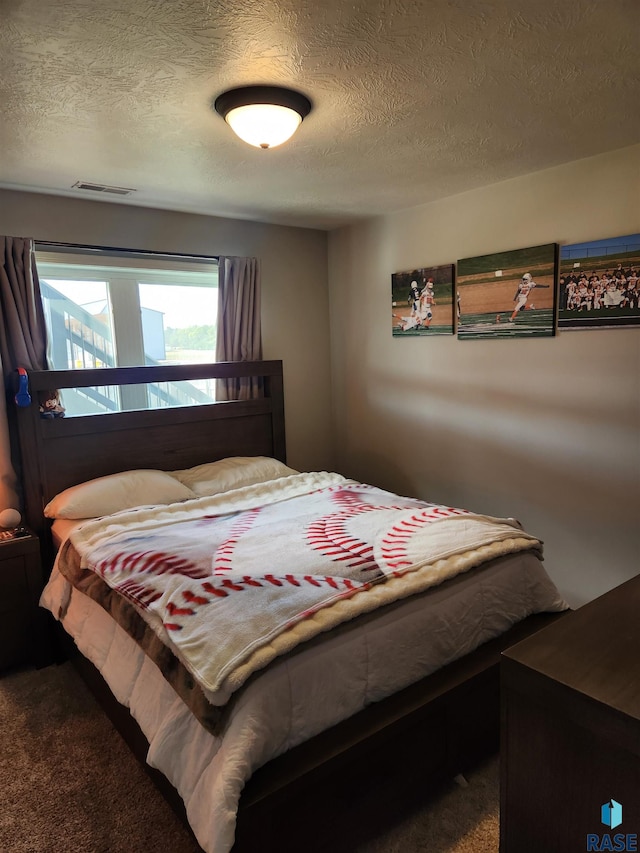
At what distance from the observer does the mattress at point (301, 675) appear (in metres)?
1.33

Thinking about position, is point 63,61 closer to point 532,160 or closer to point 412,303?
point 532,160

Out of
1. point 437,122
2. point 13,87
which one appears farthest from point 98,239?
point 437,122

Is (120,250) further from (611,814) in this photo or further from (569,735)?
(611,814)

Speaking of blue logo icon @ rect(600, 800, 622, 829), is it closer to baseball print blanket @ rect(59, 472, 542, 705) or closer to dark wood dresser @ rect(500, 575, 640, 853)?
dark wood dresser @ rect(500, 575, 640, 853)

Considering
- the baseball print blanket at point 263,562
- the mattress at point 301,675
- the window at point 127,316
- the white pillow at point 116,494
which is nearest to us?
the mattress at point 301,675

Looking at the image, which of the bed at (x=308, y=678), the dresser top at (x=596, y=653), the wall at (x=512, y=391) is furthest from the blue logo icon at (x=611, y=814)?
the wall at (x=512, y=391)

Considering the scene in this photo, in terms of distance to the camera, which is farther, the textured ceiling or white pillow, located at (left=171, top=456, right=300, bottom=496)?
white pillow, located at (left=171, top=456, right=300, bottom=496)

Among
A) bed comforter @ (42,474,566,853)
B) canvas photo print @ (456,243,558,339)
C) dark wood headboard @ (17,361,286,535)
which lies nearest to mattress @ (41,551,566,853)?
bed comforter @ (42,474,566,853)

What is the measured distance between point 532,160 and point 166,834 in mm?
3023

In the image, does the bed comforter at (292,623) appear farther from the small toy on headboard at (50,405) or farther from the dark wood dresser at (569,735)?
the small toy on headboard at (50,405)

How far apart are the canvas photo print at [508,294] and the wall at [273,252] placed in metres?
1.21

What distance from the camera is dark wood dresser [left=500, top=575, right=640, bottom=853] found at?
977mm

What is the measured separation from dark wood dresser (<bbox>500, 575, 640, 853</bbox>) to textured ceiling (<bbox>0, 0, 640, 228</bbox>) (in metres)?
1.53

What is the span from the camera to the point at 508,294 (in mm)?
2875
